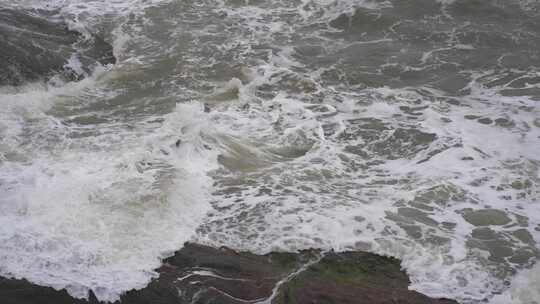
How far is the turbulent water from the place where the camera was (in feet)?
19.1

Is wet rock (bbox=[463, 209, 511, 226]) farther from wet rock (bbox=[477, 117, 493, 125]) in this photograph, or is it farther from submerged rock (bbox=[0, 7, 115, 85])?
submerged rock (bbox=[0, 7, 115, 85])

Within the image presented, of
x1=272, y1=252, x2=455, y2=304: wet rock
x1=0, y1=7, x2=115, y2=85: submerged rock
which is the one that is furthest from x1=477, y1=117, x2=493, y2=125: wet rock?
x1=0, y1=7, x2=115, y2=85: submerged rock

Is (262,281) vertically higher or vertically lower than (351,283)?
higher

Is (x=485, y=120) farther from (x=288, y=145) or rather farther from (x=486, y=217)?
(x=288, y=145)

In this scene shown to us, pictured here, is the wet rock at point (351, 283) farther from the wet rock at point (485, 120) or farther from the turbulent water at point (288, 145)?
the wet rock at point (485, 120)

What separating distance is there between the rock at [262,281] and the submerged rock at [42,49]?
492 cm

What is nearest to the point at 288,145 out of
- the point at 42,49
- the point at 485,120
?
the point at 485,120

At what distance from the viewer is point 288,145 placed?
7.79m

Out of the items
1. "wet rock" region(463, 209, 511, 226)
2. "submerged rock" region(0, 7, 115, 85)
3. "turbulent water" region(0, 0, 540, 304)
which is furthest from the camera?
"submerged rock" region(0, 7, 115, 85)

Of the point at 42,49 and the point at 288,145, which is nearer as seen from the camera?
the point at 288,145

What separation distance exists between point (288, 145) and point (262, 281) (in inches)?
108

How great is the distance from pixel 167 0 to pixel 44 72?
418 centimetres

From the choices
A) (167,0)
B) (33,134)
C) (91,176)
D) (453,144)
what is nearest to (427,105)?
(453,144)

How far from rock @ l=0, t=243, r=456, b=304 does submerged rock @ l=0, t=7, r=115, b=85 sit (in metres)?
4.92
